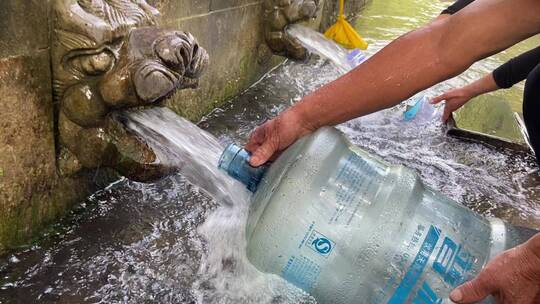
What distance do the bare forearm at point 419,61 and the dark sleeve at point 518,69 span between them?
5.95ft

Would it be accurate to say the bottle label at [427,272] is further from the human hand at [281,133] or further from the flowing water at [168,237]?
the human hand at [281,133]

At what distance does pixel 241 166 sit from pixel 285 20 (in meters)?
2.51

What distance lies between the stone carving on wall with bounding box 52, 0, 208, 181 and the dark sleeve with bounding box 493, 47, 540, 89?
230cm

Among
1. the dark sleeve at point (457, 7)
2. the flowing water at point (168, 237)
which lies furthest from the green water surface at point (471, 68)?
the dark sleeve at point (457, 7)

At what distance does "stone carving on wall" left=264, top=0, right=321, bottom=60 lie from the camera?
3.99m

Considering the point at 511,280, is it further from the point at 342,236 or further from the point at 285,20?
the point at 285,20

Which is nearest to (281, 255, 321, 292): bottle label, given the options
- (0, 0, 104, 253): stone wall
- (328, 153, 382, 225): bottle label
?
(328, 153, 382, 225): bottle label

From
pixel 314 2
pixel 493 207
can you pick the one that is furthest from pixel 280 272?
pixel 314 2

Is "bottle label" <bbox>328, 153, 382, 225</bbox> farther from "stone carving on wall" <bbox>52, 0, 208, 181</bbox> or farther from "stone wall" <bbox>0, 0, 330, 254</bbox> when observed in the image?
"stone wall" <bbox>0, 0, 330, 254</bbox>

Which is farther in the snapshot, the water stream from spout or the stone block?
the water stream from spout

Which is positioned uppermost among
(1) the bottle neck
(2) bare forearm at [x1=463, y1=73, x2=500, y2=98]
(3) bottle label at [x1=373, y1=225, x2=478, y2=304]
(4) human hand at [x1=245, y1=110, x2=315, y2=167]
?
(4) human hand at [x1=245, y1=110, x2=315, y2=167]

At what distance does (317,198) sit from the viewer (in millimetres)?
1711

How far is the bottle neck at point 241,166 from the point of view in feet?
5.90

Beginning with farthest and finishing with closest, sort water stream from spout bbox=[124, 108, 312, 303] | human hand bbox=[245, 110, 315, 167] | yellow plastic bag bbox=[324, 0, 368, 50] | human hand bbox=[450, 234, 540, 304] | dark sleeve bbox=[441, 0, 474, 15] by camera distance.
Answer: yellow plastic bag bbox=[324, 0, 368, 50], dark sleeve bbox=[441, 0, 474, 15], water stream from spout bbox=[124, 108, 312, 303], human hand bbox=[245, 110, 315, 167], human hand bbox=[450, 234, 540, 304]
